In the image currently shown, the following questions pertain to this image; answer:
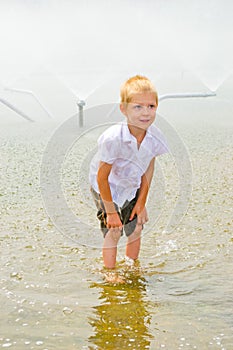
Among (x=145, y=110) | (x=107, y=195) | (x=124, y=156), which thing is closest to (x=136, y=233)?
Result: (x=107, y=195)

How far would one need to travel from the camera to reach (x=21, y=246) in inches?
145

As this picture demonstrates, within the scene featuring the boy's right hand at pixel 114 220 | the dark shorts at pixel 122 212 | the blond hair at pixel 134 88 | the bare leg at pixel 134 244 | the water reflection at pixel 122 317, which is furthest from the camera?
the bare leg at pixel 134 244

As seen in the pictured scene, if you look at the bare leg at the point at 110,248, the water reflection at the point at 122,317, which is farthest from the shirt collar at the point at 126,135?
the water reflection at the point at 122,317

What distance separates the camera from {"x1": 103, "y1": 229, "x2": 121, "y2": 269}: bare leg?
3.24m

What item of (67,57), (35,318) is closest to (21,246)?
(35,318)

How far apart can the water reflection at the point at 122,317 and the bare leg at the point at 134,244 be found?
224 mm

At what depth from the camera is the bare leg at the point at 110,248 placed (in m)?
3.24

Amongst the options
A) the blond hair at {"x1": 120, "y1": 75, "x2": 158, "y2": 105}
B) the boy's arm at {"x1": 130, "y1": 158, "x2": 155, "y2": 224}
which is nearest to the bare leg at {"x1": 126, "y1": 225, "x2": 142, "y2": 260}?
the boy's arm at {"x1": 130, "y1": 158, "x2": 155, "y2": 224}

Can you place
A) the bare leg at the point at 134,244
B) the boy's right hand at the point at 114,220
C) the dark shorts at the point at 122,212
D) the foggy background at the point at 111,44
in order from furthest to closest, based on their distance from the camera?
the foggy background at the point at 111,44, the bare leg at the point at 134,244, the dark shorts at the point at 122,212, the boy's right hand at the point at 114,220

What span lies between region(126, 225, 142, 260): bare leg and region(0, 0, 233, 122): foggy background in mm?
13407

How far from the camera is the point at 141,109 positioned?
2.97m

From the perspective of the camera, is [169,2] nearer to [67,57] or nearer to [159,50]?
[159,50]

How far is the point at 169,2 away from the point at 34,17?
174 inches

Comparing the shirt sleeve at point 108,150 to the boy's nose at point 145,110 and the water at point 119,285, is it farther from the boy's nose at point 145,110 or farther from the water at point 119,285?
the water at point 119,285
